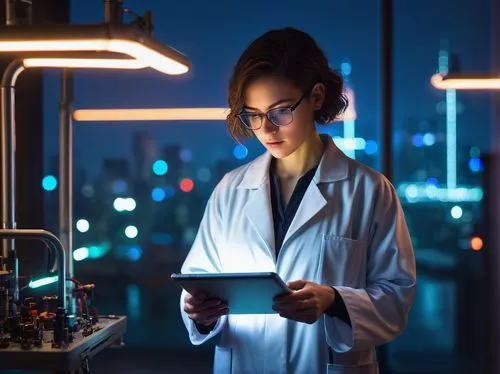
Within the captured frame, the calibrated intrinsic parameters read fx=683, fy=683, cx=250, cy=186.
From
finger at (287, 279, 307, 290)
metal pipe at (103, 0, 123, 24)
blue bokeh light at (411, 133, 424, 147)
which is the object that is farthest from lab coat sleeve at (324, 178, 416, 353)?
blue bokeh light at (411, 133, 424, 147)

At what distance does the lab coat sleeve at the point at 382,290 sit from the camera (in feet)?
5.28

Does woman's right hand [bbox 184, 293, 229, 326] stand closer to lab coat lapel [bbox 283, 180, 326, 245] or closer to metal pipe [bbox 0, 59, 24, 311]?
lab coat lapel [bbox 283, 180, 326, 245]

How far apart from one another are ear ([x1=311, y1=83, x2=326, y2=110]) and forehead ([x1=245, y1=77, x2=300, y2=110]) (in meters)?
0.07

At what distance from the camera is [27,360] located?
1.59 metres

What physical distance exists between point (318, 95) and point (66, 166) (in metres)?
0.99

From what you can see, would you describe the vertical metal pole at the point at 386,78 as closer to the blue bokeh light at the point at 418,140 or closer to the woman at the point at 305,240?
the blue bokeh light at the point at 418,140

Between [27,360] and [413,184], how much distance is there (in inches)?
101

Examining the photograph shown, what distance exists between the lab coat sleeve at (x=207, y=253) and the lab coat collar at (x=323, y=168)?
98mm

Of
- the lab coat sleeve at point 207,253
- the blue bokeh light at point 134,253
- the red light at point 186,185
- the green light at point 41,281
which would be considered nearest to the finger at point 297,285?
the lab coat sleeve at point 207,253

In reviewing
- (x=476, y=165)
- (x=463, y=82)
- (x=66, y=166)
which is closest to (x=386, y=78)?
(x=463, y=82)

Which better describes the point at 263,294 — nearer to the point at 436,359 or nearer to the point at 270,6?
the point at 270,6

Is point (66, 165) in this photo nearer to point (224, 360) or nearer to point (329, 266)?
point (224, 360)

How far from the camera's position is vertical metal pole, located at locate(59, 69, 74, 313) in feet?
7.57

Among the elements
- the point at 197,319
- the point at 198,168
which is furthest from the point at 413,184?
the point at 197,319
